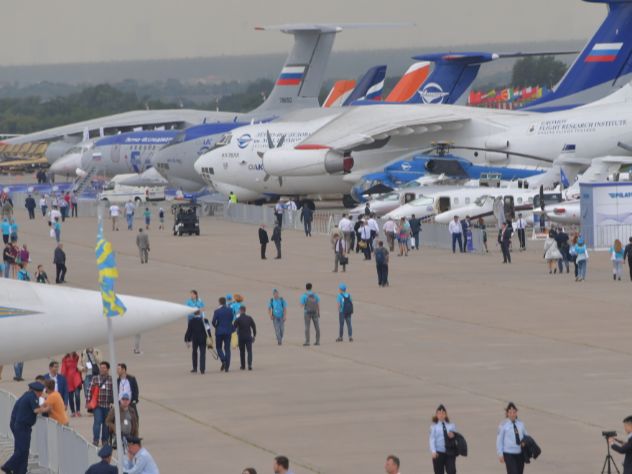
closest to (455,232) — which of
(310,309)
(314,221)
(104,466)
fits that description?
(314,221)

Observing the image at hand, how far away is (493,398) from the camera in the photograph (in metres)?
22.1

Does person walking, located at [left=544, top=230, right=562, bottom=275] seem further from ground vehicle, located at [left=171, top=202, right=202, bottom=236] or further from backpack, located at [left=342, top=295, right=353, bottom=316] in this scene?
ground vehicle, located at [left=171, top=202, right=202, bottom=236]

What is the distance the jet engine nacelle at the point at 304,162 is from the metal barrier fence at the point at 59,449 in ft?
130

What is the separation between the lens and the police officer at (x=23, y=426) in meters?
17.1

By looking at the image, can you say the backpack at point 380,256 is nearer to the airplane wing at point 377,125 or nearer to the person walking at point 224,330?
the person walking at point 224,330

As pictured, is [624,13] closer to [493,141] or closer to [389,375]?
[493,141]

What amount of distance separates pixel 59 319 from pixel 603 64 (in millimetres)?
54993

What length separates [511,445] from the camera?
16.4 m

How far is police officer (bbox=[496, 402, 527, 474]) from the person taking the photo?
16.3 meters

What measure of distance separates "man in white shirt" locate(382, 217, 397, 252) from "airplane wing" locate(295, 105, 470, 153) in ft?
43.4

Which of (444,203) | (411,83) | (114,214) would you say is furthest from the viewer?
(411,83)

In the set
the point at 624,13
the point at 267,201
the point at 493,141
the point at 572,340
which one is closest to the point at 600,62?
the point at 624,13

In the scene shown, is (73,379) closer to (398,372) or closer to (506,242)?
(398,372)

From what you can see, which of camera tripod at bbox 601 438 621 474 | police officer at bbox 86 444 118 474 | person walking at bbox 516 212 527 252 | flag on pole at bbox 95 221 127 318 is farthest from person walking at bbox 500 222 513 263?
flag on pole at bbox 95 221 127 318
